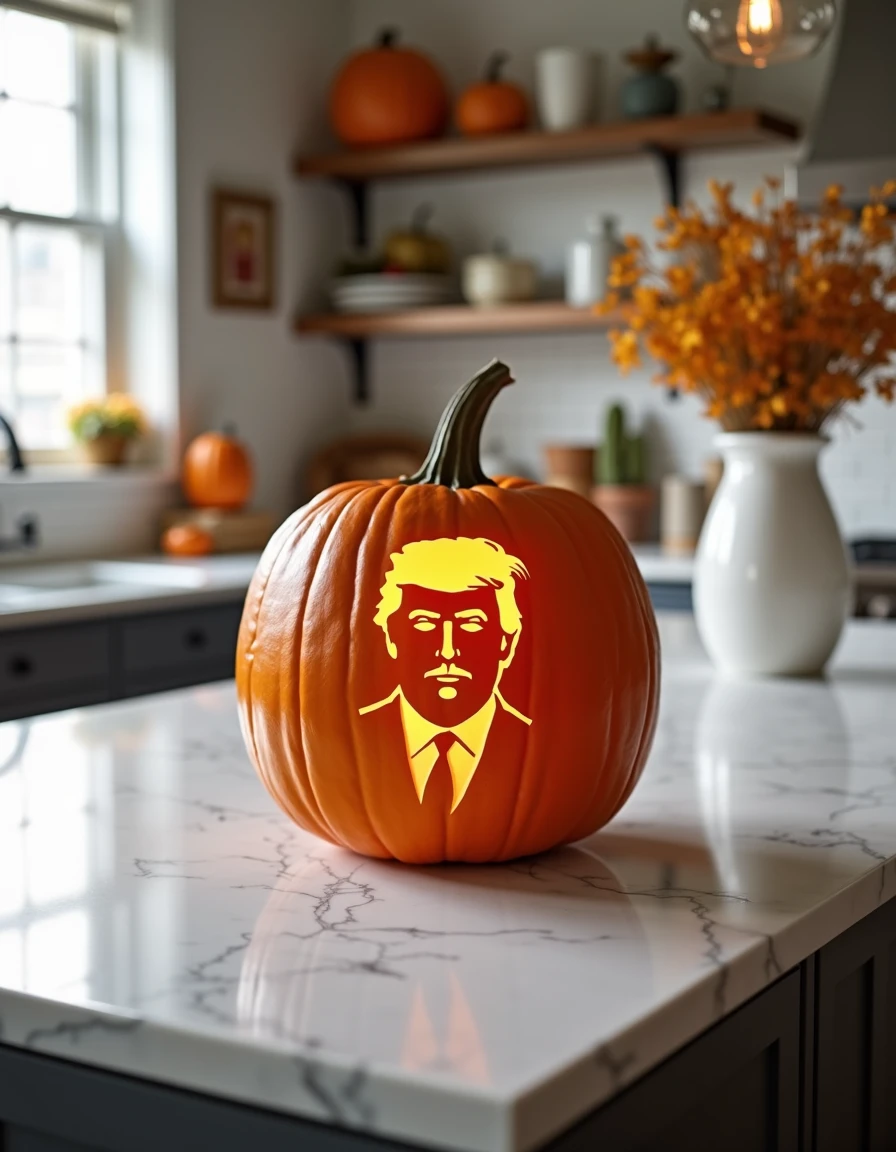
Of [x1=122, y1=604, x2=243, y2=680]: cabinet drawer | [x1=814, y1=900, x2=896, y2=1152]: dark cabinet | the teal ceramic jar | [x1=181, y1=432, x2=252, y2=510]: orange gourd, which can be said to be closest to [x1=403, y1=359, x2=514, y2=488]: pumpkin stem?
[x1=814, y1=900, x2=896, y2=1152]: dark cabinet

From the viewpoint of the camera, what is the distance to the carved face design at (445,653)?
1062mm

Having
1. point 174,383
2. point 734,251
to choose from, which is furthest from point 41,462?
point 734,251

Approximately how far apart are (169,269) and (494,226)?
1015 millimetres

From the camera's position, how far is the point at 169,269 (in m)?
4.19

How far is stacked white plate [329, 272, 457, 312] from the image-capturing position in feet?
14.5

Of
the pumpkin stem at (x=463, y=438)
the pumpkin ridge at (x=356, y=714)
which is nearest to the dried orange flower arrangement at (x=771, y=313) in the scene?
the pumpkin stem at (x=463, y=438)

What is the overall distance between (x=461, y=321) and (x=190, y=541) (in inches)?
39.0

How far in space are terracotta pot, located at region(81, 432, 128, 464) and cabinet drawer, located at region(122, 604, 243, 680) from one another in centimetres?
76

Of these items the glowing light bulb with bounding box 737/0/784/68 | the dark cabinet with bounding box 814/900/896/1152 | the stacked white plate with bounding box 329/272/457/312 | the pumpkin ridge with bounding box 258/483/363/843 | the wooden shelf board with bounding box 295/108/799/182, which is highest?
the wooden shelf board with bounding box 295/108/799/182

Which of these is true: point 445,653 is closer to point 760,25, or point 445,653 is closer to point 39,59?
point 760,25

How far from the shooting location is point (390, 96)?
4.39 metres

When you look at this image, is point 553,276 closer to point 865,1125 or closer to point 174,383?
point 174,383

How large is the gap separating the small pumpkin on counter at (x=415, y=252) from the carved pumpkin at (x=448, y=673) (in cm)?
336

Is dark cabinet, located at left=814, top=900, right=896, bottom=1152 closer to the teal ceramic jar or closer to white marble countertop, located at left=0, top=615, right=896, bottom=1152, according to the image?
white marble countertop, located at left=0, top=615, right=896, bottom=1152
